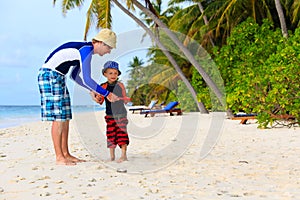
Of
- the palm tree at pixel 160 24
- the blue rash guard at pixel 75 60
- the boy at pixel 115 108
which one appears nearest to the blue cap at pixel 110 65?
the boy at pixel 115 108

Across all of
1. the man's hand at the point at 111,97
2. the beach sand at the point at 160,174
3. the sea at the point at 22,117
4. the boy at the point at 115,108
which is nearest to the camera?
the beach sand at the point at 160,174

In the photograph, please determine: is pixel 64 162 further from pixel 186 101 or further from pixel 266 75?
pixel 186 101

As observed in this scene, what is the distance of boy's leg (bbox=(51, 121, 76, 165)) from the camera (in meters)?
4.75

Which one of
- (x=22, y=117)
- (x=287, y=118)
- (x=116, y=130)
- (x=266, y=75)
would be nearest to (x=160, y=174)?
(x=116, y=130)

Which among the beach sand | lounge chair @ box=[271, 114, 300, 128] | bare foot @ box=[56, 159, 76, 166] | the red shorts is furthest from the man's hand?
lounge chair @ box=[271, 114, 300, 128]

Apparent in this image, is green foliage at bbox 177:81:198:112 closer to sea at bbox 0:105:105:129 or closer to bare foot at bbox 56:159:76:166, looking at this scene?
sea at bbox 0:105:105:129

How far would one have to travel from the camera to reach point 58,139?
479 centimetres

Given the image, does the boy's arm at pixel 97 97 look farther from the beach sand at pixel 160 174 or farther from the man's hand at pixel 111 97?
the beach sand at pixel 160 174

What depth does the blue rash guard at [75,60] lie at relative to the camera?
4504mm

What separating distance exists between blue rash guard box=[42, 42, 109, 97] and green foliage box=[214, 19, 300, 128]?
18.7ft

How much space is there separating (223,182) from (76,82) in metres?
2.09

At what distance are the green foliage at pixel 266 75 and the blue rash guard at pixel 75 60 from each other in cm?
570

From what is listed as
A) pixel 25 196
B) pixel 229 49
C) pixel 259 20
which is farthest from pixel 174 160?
pixel 259 20

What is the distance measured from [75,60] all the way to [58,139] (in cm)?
94
